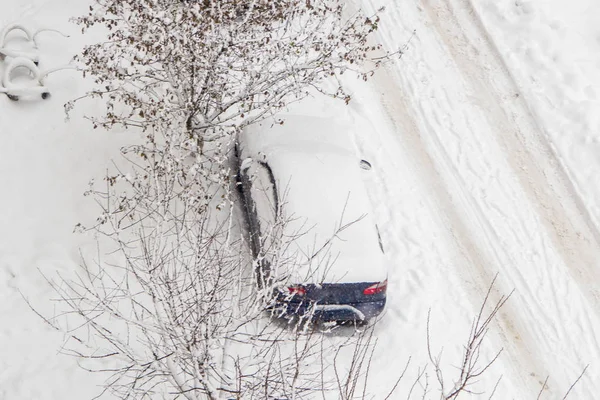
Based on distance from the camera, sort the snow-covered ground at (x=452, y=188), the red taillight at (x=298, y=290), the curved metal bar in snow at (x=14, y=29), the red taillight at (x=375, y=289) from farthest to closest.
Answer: the curved metal bar in snow at (x=14, y=29) → the snow-covered ground at (x=452, y=188) → the red taillight at (x=375, y=289) → the red taillight at (x=298, y=290)

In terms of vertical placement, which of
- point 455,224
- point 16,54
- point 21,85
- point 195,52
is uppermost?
Result: point 16,54

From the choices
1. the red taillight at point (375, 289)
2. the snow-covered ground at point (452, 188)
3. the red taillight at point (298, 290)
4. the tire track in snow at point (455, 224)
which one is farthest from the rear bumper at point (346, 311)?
the tire track in snow at point (455, 224)

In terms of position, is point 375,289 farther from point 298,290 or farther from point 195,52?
point 195,52

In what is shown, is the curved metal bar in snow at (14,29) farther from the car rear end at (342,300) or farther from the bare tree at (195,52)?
the car rear end at (342,300)

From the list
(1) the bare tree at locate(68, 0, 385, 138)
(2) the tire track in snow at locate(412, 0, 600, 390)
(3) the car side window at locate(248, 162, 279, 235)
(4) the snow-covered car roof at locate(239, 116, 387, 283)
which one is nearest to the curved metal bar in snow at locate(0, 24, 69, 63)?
(1) the bare tree at locate(68, 0, 385, 138)

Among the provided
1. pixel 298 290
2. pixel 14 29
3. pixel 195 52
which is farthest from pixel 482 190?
pixel 14 29

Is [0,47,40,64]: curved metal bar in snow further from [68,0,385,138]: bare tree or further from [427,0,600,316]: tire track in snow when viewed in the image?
[427,0,600,316]: tire track in snow
